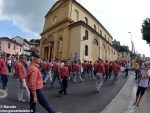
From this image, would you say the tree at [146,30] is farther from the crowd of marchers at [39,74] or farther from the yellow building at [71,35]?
the crowd of marchers at [39,74]

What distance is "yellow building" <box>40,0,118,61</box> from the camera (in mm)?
49312

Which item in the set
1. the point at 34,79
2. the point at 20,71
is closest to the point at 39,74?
the point at 34,79

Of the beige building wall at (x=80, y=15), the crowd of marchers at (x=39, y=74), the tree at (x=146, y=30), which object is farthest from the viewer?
the beige building wall at (x=80, y=15)

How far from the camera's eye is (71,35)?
170 ft

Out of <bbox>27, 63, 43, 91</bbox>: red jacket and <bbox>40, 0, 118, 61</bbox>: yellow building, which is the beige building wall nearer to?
<bbox>40, 0, 118, 61</bbox>: yellow building

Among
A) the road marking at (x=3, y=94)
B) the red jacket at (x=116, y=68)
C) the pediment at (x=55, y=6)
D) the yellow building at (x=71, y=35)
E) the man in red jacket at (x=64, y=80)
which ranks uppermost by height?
the pediment at (x=55, y=6)

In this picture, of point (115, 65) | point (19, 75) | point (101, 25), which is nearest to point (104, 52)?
point (101, 25)

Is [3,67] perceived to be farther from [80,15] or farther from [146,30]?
[80,15]

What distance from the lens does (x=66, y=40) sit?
52531 millimetres

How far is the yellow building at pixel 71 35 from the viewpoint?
49.3m

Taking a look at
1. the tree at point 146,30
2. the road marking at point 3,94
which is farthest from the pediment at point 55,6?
the road marking at point 3,94

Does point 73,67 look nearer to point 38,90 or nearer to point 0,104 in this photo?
point 0,104

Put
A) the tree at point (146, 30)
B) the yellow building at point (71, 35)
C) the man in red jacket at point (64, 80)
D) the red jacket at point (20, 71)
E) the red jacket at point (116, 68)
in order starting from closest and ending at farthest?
the red jacket at point (20, 71) < the man in red jacket at point (64, 80) < the red jacket at point (116, 68) < the tree at point (146, 30) < the yellow building at point (71, 35)

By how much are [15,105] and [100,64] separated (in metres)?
7.38
